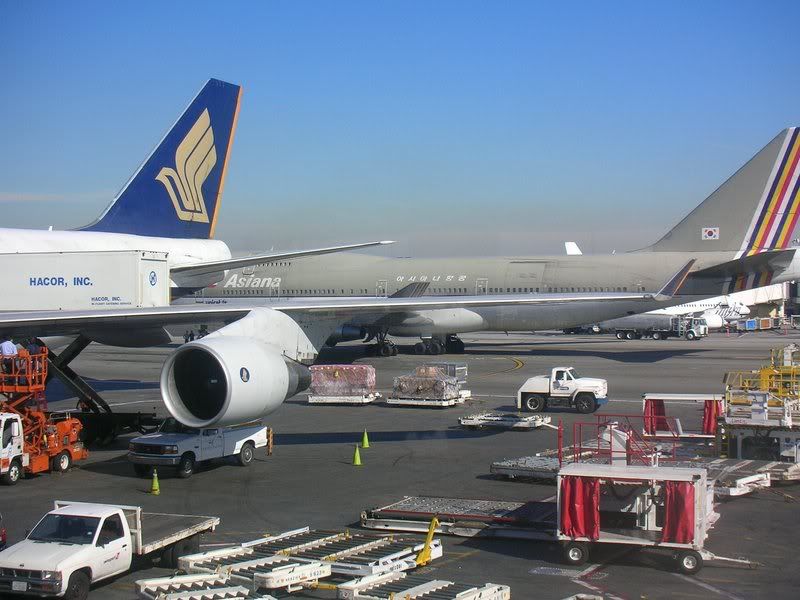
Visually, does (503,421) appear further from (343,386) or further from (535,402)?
(343,386)

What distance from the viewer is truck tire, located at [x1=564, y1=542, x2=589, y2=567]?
12.3 m

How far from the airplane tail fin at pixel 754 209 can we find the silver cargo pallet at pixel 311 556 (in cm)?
3304

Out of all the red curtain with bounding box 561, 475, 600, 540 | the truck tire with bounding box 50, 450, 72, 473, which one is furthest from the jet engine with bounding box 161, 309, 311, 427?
the truck tire with bounding box 50, 450, 72, 473

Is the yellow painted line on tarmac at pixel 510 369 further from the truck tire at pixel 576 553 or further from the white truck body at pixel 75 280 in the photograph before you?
the truck tire at pixel 576 553

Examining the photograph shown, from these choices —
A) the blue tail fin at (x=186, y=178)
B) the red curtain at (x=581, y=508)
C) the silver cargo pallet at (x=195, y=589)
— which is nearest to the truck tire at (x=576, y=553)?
the red curtain at (x=581, y=508)

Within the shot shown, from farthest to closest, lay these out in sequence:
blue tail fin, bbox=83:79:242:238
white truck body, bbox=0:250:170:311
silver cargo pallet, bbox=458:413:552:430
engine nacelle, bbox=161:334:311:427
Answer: blue tail fin, bbox=83:79:242:238 < silver cargo pallet, bbox=458:413:552:430 < white truck body, bbox=0:250:170:311 < engine nacelle, bbox=161:334:311:427

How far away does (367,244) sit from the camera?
72.0 feet

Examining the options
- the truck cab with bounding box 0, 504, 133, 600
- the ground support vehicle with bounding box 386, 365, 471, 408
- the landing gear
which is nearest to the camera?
the truck cab with bounding box 0, 504, 133, 600

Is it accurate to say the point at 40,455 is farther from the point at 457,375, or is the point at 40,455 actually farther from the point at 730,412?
the point at 457,375

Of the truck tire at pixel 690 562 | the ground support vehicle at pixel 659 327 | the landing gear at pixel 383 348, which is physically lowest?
the truck tire at pixel 690 562

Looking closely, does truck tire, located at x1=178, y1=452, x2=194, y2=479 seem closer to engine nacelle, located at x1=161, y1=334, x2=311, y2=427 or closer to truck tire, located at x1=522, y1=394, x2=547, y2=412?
engine nacelle, located at x1=161, y1=334, x2=311, y2=427

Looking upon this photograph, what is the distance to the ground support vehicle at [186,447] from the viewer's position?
18.1m

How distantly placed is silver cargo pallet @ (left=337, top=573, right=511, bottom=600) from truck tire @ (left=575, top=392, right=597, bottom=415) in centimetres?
1811

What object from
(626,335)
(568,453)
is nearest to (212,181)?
(568,453)
